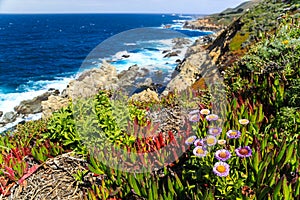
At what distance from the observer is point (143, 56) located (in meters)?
43.3

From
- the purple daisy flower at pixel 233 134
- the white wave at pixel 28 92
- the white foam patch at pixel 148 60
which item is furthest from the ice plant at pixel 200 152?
the white foam patch at pixel 148 60

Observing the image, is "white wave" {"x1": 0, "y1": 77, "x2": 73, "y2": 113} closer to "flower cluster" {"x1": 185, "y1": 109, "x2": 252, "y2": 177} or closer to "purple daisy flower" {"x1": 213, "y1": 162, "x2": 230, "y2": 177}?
"flower cluster" {"x1": 185, "y1": 109, "x2": 252, "y2": 177}

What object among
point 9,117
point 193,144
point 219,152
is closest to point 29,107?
point 9,117

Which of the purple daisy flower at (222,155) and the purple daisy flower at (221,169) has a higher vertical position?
the purple daisy flower at (222,155)

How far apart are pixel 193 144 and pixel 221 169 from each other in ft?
2.35

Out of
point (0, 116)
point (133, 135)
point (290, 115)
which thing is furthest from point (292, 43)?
point (0, 116)

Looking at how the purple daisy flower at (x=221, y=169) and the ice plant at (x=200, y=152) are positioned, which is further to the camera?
the ice plant at (x=200, y=152)

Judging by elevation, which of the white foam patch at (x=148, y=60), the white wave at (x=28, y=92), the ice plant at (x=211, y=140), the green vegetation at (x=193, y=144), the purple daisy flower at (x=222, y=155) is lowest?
the white wave at (x=28, y=92)

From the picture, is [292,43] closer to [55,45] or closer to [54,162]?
[54,162]

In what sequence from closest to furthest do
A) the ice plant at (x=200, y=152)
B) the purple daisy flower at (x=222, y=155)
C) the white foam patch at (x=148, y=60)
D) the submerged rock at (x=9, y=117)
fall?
the purple daisy flower at (x=222, y=155), the ice plant at (x=200, y=152), the submerged rock at (x=9, y=117), the white foam patch at (x=148, y=60)

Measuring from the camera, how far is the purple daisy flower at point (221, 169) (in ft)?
8.40

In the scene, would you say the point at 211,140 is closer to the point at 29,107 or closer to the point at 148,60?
the point at 29,107

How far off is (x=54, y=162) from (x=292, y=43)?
175 inches

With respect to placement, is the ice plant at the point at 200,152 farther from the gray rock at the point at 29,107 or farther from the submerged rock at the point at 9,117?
the gray rock at the point at 29,107
